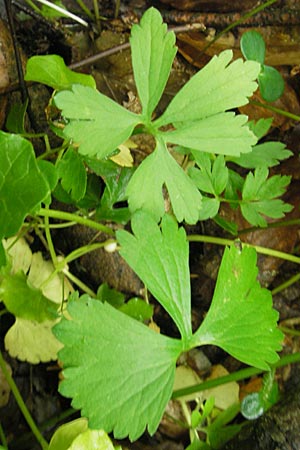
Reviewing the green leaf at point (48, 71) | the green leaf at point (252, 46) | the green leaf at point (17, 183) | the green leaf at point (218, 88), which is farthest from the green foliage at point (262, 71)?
the green leaf at point (17, 183)

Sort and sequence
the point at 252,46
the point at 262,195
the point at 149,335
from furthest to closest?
the point at 252,46 → the point at 262,195 → the point at 149,335

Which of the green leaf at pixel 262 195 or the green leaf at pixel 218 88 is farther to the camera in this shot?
the green leaf at pixel 262 195

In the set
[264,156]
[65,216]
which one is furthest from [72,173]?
[264,156]

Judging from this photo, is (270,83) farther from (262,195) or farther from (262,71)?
(262,195)

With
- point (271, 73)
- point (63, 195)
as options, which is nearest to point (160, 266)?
point (63, 195)

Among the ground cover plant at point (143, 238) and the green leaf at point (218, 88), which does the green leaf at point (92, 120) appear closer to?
the ground cover plant at point (143, 238)
